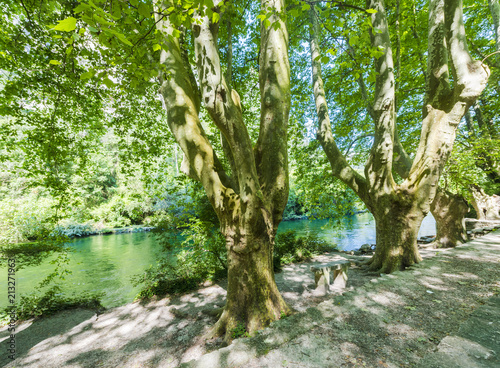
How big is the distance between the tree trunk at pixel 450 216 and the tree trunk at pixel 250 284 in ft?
23.6

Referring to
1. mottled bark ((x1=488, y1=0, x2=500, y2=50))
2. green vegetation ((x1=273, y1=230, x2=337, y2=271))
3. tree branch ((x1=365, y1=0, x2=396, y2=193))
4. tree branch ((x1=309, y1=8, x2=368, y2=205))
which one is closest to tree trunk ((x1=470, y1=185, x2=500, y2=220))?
mottled bark ((x1=488, y1=0, x2=500, y2=50))

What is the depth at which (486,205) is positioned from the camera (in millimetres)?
10156

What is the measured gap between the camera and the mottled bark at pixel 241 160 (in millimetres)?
2543

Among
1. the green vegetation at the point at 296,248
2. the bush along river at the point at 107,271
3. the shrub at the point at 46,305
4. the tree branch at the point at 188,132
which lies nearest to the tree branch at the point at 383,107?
the tree branch at the point at 188,132

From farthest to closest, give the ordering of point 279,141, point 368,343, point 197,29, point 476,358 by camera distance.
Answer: point 279,141 → point 197,29 → point 368,343 → point 476,358

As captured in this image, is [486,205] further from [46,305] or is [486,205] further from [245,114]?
[46,305]

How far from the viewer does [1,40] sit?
384cm

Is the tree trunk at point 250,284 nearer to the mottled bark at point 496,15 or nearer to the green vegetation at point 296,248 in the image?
the green vegetation at point 296,248

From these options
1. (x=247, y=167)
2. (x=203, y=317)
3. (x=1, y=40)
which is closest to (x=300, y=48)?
(x=247, y=167)

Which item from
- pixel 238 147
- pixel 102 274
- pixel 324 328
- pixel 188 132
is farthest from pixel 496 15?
pixel 102 274

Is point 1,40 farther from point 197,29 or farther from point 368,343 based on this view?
point 368,343

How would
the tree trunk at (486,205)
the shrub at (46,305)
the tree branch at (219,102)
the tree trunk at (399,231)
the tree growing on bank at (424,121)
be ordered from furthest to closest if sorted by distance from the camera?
the tree trunk at (486,205), the shrub at (46,305), the tree trunk at (399,231), the tree growing on bank at (424,121), the tree branch at (219,102)

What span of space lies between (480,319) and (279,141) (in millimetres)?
2865

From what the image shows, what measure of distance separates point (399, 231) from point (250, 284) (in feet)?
11.5
